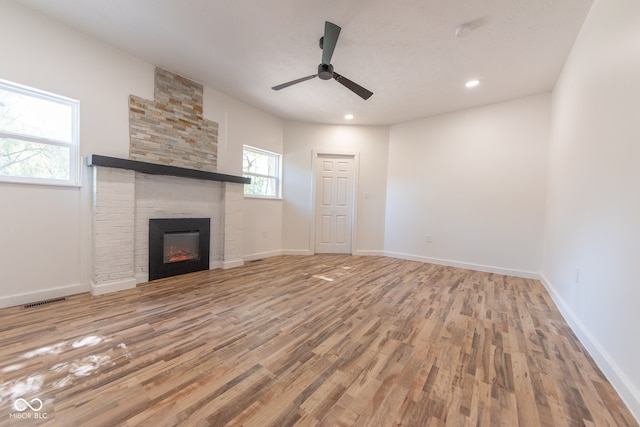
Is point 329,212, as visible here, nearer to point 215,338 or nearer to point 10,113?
point 215,338

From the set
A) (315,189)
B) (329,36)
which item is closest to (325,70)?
(329,36)

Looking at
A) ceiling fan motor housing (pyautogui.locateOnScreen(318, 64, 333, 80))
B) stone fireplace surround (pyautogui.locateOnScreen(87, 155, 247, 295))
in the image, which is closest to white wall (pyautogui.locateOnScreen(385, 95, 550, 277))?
ceiling fan motor housing (pyautogui.locateOnScreen(318, 64, 333, 80))

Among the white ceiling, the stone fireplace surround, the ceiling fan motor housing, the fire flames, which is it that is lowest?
the fire flames

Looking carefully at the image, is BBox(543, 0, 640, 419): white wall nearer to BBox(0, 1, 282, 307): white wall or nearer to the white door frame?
the white door frame

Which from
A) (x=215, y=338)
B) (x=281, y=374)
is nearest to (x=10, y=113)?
(x=215, y=338)

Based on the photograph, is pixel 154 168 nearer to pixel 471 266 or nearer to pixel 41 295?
pixel 41 295

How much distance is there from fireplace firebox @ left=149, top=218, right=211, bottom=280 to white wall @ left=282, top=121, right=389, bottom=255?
1755 mm

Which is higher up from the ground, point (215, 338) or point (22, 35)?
point (22, 35)

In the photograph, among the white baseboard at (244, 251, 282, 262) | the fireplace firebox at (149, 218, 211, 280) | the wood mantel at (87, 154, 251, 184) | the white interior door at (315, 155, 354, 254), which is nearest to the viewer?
the wood mantel at (87, 154, 251, 184)

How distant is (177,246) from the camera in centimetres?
345

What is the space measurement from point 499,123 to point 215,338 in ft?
16.0

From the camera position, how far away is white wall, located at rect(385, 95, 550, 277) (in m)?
3.66

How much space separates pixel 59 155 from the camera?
254cm

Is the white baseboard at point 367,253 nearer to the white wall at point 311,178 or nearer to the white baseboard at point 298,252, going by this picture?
the white wall at point 311,178
